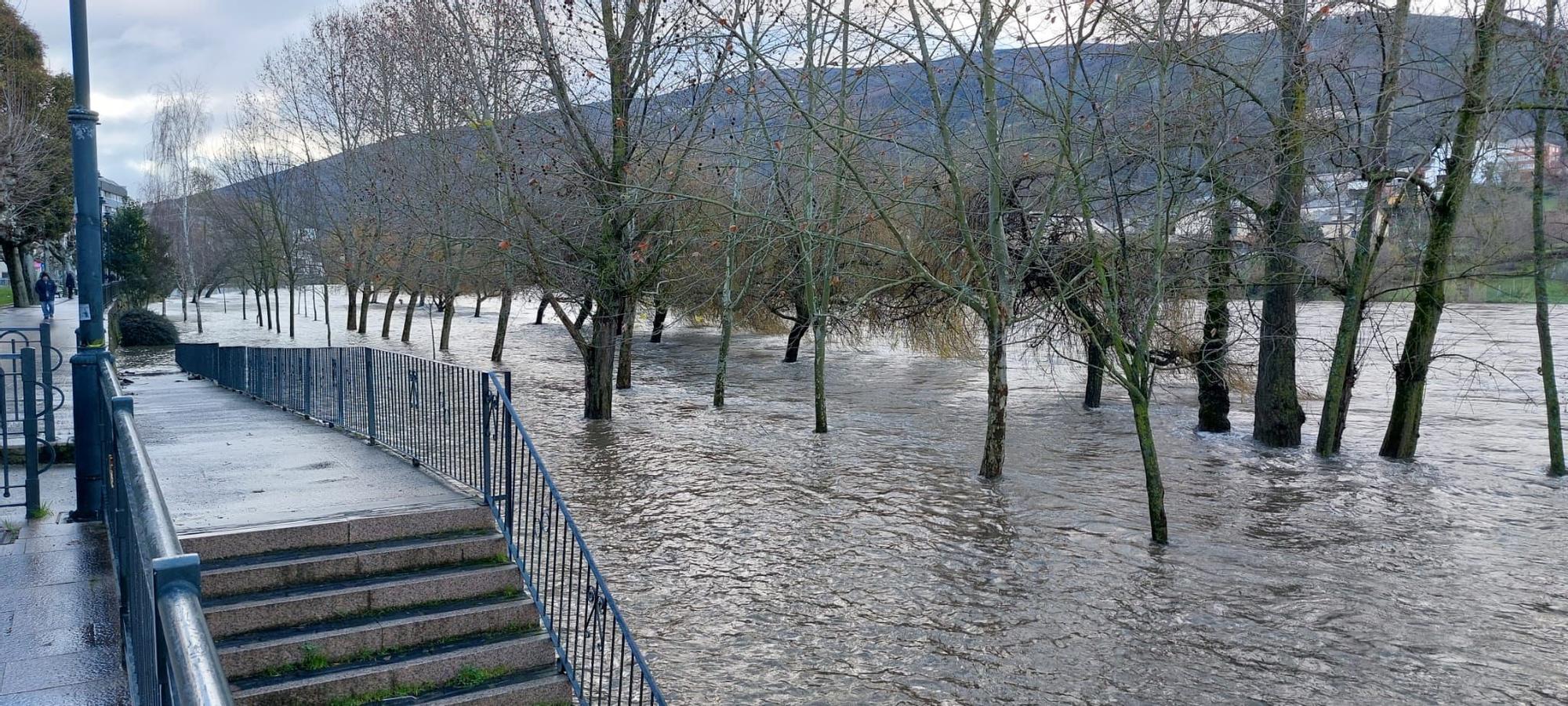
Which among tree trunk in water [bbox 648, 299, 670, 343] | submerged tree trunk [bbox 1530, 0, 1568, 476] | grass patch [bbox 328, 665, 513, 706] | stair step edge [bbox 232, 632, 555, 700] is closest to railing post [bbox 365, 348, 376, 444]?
stair step edge [bbox 232, 632, 555, 700]

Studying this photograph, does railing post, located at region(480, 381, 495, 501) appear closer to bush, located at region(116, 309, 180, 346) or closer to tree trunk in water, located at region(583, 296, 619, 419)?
tree trunk in water, located at region(583, 296, 619, 419)

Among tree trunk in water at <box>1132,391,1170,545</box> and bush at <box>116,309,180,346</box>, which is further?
bush at <box>116,309,180,346</box>

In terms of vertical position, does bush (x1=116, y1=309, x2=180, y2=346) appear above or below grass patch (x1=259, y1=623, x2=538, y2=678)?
A: above

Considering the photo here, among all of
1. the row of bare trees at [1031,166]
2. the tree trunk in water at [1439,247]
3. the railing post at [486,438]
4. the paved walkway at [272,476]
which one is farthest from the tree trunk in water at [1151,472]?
the paved walkway at [272,476]

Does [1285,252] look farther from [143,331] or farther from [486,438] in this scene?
[143,331]

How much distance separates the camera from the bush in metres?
38.0

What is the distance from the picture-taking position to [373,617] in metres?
6.48

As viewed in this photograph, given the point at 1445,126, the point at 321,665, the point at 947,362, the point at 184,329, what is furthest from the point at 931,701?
the point at 184,329

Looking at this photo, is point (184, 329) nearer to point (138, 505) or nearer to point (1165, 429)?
point (1165, 429)

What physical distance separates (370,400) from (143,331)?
1345 inches

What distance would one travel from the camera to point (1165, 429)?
22.9 m

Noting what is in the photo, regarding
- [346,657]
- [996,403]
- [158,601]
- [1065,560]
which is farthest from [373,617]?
[996,403]

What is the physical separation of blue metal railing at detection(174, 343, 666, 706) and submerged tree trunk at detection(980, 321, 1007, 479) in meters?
6.96

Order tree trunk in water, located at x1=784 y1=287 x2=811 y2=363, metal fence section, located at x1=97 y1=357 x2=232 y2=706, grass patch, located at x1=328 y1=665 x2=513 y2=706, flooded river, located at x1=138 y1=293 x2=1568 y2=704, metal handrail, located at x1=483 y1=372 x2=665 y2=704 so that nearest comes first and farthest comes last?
metal fence section, located at x1=97 y1=357 x2=232 y2=706 < grass patch, located at x1=328 y1=665 x2=513 y2=706 < metal handrail, located at x1=483 y1=372 x2=665 y2=704 < flooded river, located at x1=138 y1=293 x2=1568 y2=704 < tree trunk in water, located at x1=784 y1=287 x2=811 y2=363
